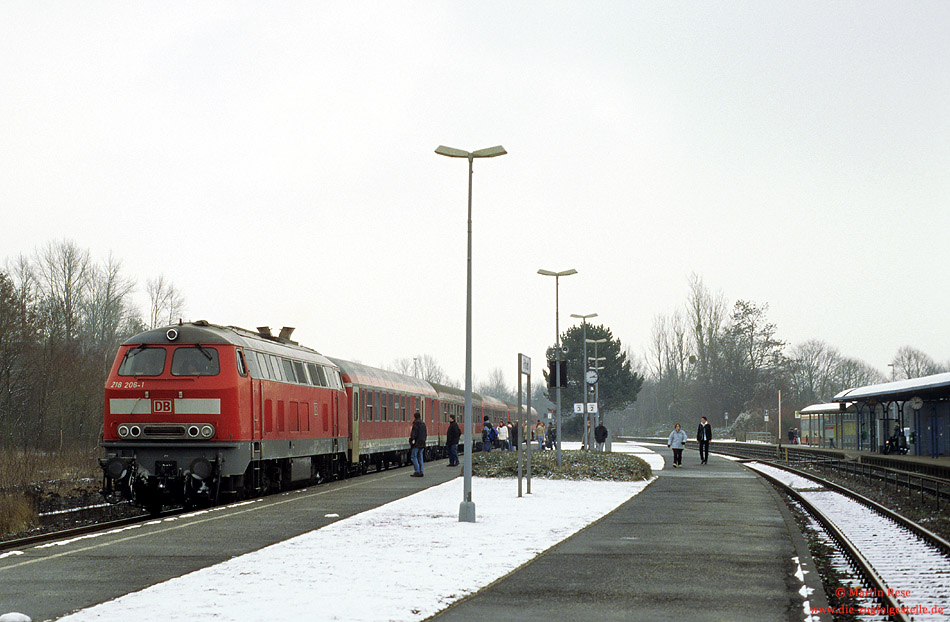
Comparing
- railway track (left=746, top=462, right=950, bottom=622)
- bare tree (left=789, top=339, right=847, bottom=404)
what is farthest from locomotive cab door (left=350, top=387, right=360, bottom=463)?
bare tree (left=789, top=339, right=847, bottom=404)

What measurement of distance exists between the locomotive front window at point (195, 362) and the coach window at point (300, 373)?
4.72 m

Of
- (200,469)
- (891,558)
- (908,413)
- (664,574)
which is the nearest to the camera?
(664,574)

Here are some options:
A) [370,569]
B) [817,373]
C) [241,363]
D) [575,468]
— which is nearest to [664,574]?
[370,569]

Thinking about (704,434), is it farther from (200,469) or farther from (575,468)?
(200,469)

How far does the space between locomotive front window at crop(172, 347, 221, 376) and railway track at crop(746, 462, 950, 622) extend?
424 inches

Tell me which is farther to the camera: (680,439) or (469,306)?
(680,439)

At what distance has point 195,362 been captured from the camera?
19156mm

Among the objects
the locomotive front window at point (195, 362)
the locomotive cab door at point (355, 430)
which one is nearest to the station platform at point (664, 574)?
the locomotive front window at point (195, 362)

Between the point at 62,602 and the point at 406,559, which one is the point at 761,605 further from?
the point at 62,602

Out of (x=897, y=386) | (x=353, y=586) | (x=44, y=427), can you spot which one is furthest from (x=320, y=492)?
(x=44, y=427)

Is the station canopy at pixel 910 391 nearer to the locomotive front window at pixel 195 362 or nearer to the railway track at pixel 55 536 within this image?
the locomotive front window at pixel 195 362

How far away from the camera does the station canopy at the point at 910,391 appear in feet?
103

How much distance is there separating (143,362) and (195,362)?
96 cm

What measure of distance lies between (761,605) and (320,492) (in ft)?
48.3
